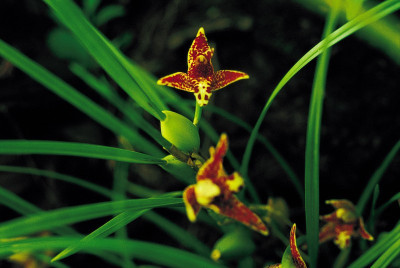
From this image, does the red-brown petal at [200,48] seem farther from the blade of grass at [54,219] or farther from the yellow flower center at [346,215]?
the yellow flower center at [346,215]

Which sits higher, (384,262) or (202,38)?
(202,38)

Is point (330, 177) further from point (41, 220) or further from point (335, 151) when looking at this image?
point (41, 220)

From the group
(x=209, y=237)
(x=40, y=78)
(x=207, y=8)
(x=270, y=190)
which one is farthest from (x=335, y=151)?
(x=40, y=78)

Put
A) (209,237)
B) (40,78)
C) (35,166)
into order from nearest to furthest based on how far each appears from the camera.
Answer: (40,78) → (209,237) → (35,166)

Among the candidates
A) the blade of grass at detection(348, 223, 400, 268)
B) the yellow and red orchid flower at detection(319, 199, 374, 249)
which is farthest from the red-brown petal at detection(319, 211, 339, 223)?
the blade of grass at detection(348, 223, 400, 268)

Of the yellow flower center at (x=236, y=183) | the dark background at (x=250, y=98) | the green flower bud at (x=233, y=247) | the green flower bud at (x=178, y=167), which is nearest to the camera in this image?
the yellow flower center at (x=236, y=183)

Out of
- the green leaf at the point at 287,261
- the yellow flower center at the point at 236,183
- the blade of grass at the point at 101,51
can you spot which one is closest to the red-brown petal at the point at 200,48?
the blade of grass at the point at 101,51

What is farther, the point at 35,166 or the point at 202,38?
the point at 35,166
